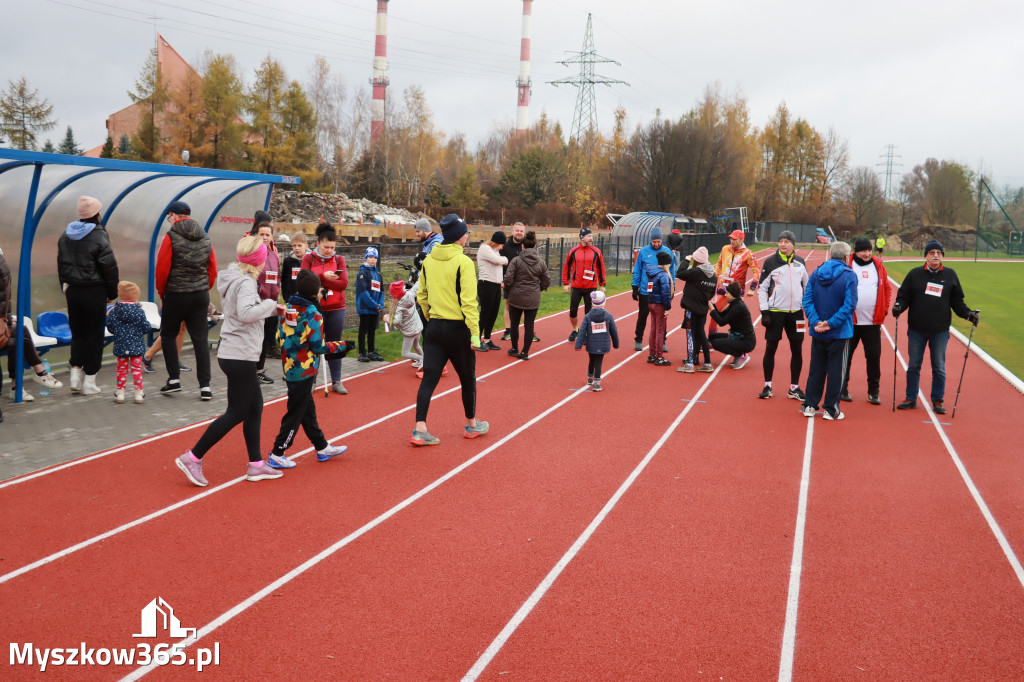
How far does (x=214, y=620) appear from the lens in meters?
4.12

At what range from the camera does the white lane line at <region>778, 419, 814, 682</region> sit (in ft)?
12.7

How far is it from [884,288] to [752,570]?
18.3 ft

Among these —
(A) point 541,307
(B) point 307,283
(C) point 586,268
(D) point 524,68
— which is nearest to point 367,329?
(C) point 586,268

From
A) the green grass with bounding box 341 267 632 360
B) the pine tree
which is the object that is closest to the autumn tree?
the pine tree

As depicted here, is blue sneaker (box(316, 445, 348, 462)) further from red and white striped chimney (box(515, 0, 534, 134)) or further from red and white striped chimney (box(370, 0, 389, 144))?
red and white striped chimney (box(515, 0, 534, 134))

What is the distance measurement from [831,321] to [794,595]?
14.8ft

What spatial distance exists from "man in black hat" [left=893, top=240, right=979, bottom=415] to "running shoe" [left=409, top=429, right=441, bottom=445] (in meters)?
5.64

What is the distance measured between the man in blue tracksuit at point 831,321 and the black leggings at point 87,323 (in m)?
8.03

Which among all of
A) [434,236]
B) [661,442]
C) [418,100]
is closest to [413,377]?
[434,236]

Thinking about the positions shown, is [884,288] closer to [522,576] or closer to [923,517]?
[923,517]

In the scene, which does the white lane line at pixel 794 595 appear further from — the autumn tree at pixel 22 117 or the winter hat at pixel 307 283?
the autumn tree at pixel 22 117

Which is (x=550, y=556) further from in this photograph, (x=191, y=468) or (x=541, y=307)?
(x=541, y=307)

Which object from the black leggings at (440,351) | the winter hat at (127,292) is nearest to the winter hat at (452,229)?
the black leggings at (440,351)

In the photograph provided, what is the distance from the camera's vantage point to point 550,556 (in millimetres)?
5012
